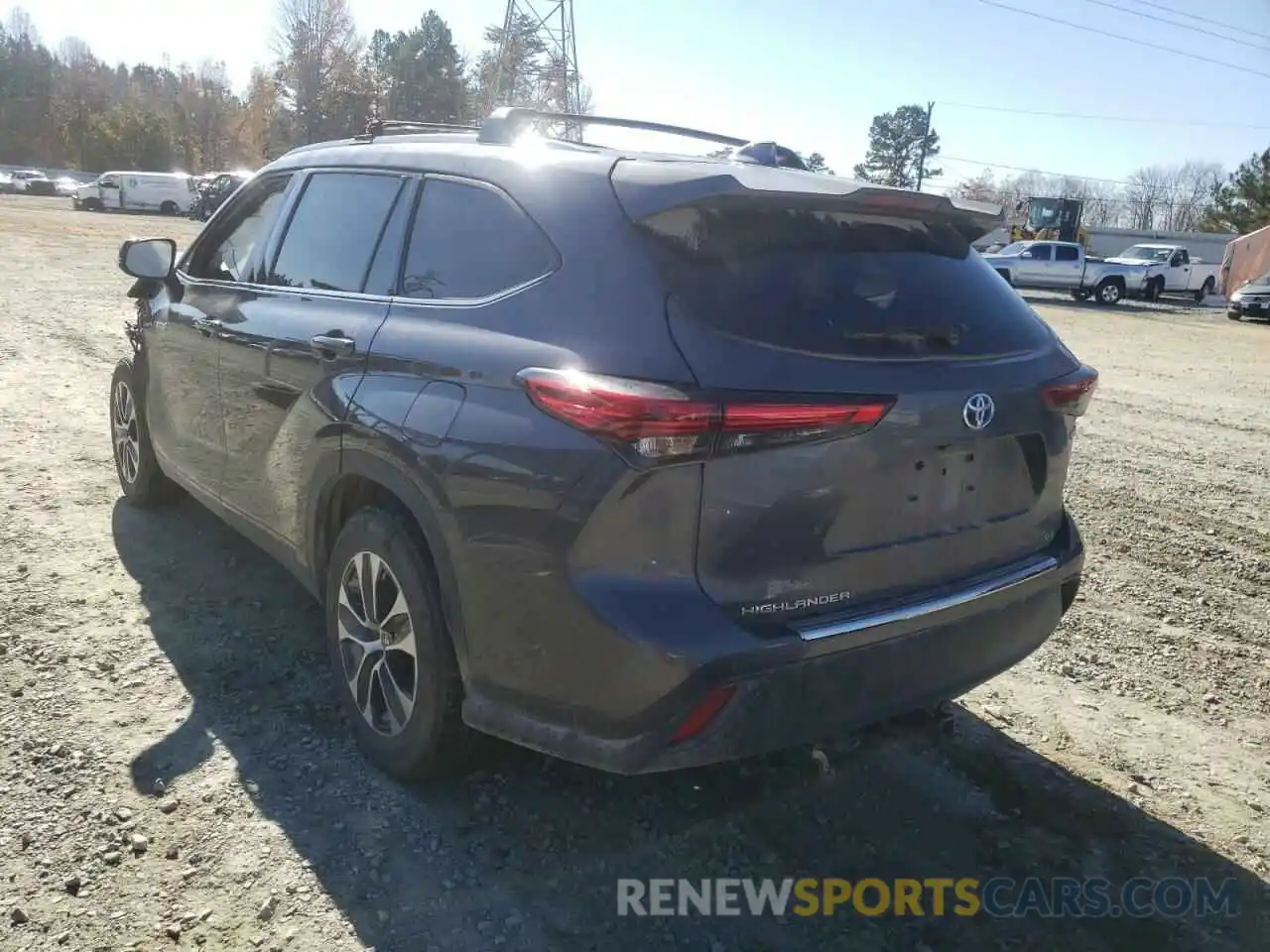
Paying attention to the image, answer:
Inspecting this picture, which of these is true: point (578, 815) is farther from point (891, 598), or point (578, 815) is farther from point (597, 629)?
point (891, 598)

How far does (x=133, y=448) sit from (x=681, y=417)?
4167 mm

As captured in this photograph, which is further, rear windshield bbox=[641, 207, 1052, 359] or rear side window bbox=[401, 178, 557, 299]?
rear side window bbox=[401, 178, 557, 299]

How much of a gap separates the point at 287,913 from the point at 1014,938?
72.5 inches

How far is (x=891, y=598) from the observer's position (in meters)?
2.61

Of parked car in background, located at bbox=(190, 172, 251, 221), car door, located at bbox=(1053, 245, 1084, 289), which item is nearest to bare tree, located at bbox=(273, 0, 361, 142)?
parked car in background, located at bbox=(190, 172, 251, 221)

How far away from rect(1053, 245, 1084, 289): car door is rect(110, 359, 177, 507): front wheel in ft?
105

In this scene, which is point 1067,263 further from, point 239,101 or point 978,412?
point 239,101

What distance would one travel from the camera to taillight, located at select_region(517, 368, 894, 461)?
7.52 feet

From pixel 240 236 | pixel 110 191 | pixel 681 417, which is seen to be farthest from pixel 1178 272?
pixel 110 191

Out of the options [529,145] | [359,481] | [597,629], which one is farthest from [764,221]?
[359,481]

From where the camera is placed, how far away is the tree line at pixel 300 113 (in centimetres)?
7038

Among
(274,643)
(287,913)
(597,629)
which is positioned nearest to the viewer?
(597,629)

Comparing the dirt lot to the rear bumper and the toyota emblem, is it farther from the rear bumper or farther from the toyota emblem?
the toyota emblem

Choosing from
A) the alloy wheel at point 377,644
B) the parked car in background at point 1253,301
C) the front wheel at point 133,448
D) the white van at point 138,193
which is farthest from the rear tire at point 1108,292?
the white van at point 138,193
